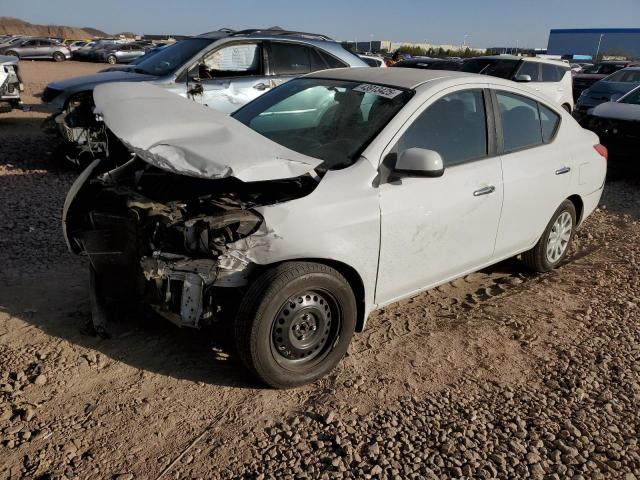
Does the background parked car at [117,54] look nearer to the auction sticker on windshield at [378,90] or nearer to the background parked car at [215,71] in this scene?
the background parked car at [215,71]

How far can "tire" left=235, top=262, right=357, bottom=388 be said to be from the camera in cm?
284

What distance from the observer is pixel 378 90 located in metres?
3.71

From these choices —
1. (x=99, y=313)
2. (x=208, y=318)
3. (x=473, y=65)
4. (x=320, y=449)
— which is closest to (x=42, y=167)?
(x=99, y=313)

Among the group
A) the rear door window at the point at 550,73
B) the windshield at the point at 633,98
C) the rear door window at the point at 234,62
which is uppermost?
the rear door window at the point at 234,62

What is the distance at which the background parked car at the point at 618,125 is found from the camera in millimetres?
8555

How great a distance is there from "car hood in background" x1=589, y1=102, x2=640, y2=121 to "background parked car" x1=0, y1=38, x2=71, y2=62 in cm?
3627

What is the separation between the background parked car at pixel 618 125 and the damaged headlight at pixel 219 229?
7963 millimetres

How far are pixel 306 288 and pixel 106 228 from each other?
128 cm

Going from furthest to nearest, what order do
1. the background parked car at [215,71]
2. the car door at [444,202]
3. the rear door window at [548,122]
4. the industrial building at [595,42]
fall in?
1. the industrial building at [595,42]
2. the background parked car at [215,71]
3. the rear door window at [548,122]
4. the car door at [444,202]

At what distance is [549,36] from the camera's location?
240ft

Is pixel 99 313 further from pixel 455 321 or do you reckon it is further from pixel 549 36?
pixel 549 36

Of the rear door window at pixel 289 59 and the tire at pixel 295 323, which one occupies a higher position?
the rear door window at pixel 289 59

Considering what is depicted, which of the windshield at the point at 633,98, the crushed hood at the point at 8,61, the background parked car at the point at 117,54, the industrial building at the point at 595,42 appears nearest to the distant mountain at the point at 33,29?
the background parked car at the point at 117,54

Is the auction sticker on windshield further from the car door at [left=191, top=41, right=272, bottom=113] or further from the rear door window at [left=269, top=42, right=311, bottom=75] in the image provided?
the rear door window at [left=269, top=42, right=311, bottom=75]
